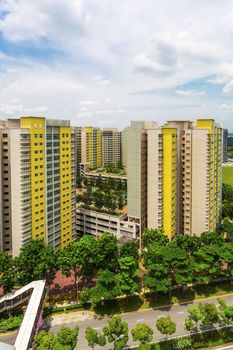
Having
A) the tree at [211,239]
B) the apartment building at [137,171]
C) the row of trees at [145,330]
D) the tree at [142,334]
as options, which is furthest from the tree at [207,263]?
the apartment building at [137,171]

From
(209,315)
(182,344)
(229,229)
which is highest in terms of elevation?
(229,229)

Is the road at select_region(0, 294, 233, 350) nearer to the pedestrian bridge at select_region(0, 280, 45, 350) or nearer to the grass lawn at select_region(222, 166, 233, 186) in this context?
the pedestrian bridge at select_region(0, 280, 45, 350)

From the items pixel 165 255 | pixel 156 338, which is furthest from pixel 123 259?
pixel 156 338

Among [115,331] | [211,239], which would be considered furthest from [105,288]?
[211,239]

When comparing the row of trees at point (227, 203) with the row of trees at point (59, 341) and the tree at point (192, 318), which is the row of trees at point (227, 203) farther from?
the row of trees at point (59, 341)

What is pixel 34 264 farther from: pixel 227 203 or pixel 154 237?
pixel 227 203

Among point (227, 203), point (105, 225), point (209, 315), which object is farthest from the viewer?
point (227, 203)
